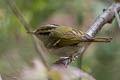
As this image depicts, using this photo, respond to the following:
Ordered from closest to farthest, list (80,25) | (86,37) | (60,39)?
(86,37)
(60,39)
(80,25)

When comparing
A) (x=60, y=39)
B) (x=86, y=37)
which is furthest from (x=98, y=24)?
(x=60, y=39)

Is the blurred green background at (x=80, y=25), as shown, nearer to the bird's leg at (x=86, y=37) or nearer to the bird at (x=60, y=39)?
the bird at (x=60, y=39)

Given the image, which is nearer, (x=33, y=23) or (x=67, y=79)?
(x=67, y=79)

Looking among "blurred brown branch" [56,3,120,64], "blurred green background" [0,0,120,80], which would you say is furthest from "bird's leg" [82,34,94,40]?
"blurred green background" [0,0,120,80]

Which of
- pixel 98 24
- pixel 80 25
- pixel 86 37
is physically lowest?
pixel 86 37

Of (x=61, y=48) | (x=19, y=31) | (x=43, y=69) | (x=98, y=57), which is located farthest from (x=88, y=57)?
(x=43, y=69)

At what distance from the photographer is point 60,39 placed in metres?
3.53

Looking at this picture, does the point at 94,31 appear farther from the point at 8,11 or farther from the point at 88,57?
the point at 8,11

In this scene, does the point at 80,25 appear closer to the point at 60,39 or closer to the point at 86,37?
the point at 60,39

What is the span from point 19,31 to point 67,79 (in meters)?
3.30

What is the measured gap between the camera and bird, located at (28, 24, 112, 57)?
11.0 feet

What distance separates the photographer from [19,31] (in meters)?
4.69

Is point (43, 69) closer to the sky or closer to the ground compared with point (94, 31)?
closer to the ground

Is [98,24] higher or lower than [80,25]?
lower
